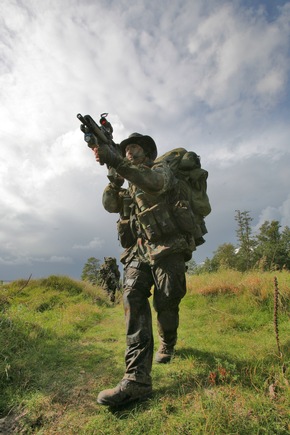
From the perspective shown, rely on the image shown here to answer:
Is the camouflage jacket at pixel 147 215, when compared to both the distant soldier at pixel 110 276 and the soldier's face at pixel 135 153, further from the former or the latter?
the distant soldier at pixel 110 276

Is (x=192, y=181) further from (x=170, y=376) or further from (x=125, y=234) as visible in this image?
(x=170, y=376)

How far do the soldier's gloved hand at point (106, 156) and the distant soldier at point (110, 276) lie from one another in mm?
12915

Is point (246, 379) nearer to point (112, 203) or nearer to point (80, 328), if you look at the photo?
point (112, 203)

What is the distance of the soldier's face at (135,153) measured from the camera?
414 centimetres

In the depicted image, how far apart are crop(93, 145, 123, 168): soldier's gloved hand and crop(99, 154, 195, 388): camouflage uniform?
0.06 m

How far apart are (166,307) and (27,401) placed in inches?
69.6

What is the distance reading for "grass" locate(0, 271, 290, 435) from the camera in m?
2.25

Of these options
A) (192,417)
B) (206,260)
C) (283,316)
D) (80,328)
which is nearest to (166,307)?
(192,417)

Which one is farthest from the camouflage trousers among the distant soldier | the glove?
the distant soldier

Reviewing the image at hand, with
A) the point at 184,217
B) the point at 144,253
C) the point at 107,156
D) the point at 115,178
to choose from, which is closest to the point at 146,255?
the point at 144,253

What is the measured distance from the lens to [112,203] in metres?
4.10

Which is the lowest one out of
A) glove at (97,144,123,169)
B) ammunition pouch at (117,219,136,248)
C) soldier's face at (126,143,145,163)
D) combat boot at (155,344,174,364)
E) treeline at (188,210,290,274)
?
combat boot at (155,344,174,364)

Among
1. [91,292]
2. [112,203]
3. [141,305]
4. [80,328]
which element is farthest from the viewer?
[91,292]

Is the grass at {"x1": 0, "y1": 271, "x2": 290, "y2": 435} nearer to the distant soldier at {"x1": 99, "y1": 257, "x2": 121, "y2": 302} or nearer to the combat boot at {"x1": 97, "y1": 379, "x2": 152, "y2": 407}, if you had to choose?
the combat boot at {"x1": 97, "y1": 379, "x2": 152, "y2": 407}
